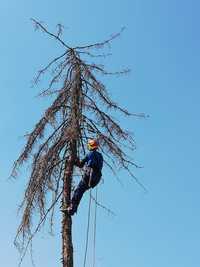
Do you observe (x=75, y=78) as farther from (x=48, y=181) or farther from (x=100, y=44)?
(x=48, y=181)

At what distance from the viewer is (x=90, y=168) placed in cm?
1584

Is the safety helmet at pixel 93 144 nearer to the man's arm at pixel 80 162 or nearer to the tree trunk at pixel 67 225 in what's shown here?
the man's arm at pixel 80 162

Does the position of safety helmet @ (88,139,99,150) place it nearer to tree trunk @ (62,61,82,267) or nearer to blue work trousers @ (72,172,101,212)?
tree trunk @ (62,61,82,267)

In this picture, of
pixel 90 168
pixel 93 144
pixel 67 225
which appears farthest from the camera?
pixel 90 168

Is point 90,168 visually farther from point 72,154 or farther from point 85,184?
point 72,154

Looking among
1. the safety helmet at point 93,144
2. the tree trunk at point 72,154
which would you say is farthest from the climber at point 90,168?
the tree trunk at point 72,154

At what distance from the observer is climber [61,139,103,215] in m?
15.7

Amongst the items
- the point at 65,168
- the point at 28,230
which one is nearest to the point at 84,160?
the point at 65,168

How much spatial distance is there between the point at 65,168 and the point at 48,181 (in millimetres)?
383

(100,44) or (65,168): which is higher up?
(100,44)

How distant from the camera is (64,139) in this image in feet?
51.1

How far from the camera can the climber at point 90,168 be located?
15747 millimetres

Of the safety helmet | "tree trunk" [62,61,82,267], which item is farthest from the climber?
"tree trunk" [62,61,82,267]

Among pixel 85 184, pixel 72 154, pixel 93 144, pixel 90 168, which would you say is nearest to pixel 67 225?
pixel 85 184
